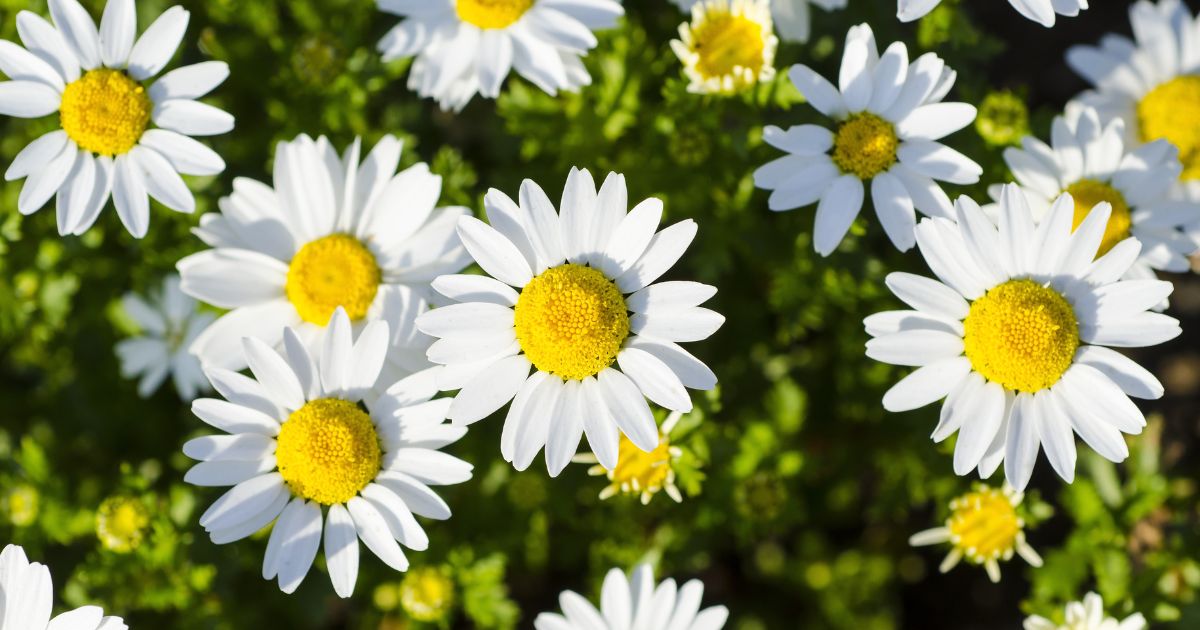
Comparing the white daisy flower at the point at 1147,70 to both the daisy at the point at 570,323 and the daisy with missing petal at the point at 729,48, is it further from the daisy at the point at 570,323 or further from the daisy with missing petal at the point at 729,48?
the daisy at the point at 570,323

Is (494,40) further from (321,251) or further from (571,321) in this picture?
(571,321)

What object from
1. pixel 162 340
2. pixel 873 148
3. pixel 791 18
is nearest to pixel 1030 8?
pixel 873 148

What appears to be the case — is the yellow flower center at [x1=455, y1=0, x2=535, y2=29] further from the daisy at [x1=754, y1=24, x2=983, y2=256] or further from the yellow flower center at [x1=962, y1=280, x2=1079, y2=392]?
the yellow flower center at [x1=962, y1=280, x2=1079, y2=392]

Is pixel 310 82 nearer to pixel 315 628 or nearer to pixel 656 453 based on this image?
pixel 656 453

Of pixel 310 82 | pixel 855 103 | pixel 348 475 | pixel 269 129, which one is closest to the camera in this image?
pixel 348 475

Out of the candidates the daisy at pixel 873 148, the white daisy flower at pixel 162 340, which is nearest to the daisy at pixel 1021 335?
the daisy at pixel 873 148

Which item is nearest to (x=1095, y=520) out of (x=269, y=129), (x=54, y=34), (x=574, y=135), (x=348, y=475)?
(x=574, y=135)
